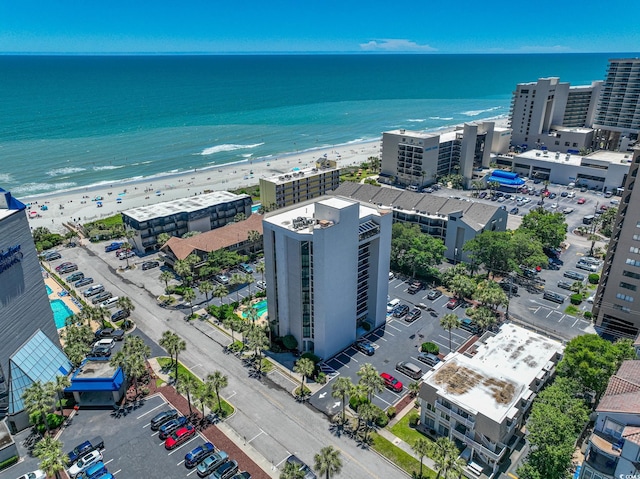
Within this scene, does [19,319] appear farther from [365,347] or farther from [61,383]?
[365,347]

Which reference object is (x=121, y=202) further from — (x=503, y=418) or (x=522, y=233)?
(x=503, y=418)

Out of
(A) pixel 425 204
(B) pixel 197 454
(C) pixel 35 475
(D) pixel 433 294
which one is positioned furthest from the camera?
(A) pixel 425 204

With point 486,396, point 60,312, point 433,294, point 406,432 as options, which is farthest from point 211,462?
point 433,294

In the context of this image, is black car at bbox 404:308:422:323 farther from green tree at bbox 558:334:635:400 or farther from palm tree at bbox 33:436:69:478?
palm tree at bbox 33:436:69:478

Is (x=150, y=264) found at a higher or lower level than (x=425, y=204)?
lower

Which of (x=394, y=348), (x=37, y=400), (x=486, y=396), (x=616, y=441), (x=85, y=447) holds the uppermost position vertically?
(x=616, y=441)

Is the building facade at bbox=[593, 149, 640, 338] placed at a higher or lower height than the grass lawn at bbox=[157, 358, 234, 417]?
higher

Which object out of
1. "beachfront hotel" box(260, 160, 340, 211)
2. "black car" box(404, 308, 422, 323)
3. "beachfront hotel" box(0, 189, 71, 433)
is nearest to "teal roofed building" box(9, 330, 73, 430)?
"beachfront hotel" box(0, 189, 71, 433)

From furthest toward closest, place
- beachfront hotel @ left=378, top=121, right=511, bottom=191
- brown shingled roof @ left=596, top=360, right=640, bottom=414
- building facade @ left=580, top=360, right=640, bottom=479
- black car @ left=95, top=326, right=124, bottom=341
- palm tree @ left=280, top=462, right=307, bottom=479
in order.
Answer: beachfront hotel @ left=378, top=121, right=511, bottom=191 < black car @ left=95, top=326, right=124, bottom=341 < palm tree @ left=280, top=462, right=307, bottom=479 < brown shingled roof @ left=596, top=360, right=640, bottom=414 < building facade @ left=580, top=360, right=640, bottom=479
